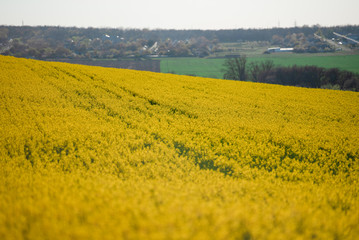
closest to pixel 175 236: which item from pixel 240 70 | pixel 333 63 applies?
pixel 240 70

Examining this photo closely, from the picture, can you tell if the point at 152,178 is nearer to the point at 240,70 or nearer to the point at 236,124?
the point at 236,124

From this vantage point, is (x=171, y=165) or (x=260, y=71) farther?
(x=260, y=71)

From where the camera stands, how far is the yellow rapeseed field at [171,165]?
2975mm

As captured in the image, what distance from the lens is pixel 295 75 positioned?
54906mm

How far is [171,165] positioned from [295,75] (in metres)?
56.8

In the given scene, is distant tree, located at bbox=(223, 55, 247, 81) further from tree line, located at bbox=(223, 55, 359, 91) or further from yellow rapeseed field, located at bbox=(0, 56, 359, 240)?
yellow rapeseed field, located at bbox=(0, 56, 359, 240)

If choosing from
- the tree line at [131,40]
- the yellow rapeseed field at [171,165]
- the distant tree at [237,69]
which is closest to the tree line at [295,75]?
the distant tree at [237,69]

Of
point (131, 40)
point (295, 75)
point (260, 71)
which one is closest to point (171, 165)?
point (295, 75)

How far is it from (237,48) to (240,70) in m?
39.7

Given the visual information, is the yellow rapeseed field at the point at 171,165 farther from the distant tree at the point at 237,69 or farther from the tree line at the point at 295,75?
the distant tree at the point at 237,69

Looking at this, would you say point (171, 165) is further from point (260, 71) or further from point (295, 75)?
point (260, 71)

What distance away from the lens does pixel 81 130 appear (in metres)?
7.98

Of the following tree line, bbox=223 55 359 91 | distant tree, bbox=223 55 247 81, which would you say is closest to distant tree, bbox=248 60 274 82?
tree line, bbox=223 55 359 91

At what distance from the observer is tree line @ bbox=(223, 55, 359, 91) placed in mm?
47656
